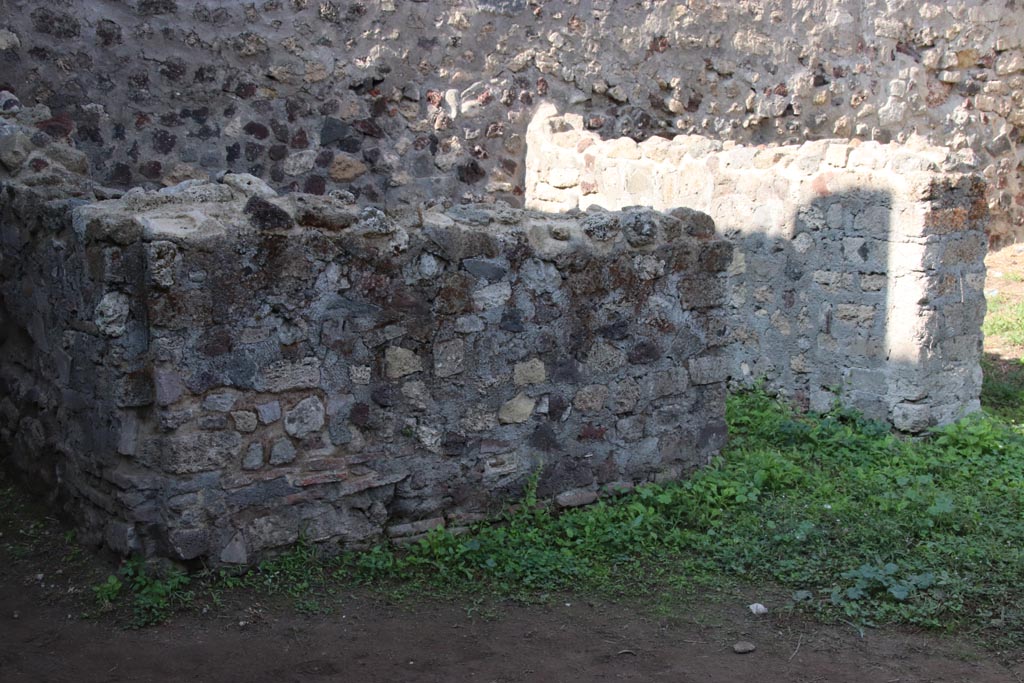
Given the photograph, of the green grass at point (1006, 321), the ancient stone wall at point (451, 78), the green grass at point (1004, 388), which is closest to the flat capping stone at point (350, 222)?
the ancient stone wall at point (451, 78)

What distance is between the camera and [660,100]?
912 centimetres

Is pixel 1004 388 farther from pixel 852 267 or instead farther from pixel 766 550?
pixel 766 550

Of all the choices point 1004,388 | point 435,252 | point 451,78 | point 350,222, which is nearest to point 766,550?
point 435,252

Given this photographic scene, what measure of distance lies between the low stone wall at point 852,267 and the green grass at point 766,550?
0.71 meters

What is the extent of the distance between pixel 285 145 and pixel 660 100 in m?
3.25

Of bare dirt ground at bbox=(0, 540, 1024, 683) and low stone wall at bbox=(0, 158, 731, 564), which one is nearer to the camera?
bare dirt ground at bbox=(0, 540, 1024, 683)

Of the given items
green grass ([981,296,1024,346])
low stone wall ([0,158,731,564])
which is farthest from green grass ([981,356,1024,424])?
low stone wall ([0,158,731,564])

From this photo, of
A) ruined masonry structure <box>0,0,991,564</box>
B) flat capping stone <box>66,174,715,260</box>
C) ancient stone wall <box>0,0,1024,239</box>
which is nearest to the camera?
flat capping stone <box>66,174,715,260</box>

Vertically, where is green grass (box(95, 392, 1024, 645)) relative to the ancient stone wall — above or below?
below

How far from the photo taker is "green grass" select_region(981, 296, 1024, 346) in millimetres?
8298

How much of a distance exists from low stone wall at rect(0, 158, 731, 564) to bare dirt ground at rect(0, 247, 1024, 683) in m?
0.35

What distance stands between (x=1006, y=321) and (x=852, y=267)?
10.6 ft

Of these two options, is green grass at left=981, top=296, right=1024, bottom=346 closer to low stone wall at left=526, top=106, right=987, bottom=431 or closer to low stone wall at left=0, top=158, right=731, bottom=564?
low stone wall at left=526, top=106, right=987, bottom=431

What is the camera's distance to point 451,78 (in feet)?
27.1
